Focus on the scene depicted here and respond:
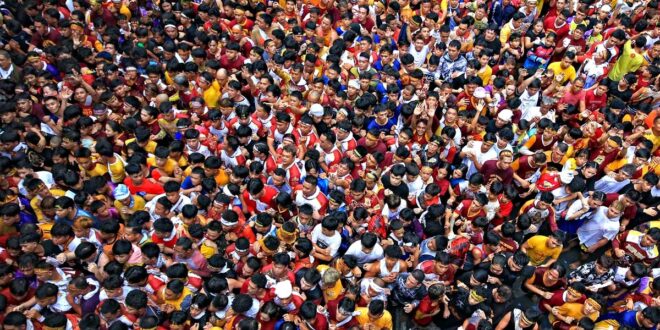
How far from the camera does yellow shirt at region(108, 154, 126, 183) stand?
247 inches

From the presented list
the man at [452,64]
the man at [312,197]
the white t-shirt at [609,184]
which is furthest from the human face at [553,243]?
the man at [452,64]

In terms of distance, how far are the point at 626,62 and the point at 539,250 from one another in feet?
16.2

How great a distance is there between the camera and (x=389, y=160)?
6.97 m

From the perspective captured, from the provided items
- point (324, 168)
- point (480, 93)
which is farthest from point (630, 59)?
point (324, 168)

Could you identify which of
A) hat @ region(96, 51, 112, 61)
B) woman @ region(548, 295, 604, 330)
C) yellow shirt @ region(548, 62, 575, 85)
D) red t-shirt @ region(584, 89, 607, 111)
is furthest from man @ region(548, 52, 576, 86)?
hat @ region(96, 51, 112, 61)

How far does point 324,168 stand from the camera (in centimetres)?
671

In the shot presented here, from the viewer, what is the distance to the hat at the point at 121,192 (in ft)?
19.0

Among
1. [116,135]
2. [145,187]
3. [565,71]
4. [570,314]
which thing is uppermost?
[565,71]

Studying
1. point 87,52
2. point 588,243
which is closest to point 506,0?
point 588,243

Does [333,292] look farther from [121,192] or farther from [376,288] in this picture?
[121,192]

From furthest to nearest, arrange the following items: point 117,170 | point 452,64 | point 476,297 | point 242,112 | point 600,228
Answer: point 452,64 < point 242,112 < point 600,228 < point 117,170 < point 476,297

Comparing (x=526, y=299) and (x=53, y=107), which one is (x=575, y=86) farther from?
(x=53, y=107)

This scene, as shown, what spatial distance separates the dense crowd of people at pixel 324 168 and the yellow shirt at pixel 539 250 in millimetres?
38

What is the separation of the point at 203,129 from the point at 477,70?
4766 millimetres
